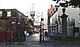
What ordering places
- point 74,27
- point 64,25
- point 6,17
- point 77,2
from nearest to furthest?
1. point 77,2
2. point 64,25
3. point 6,17
4. point 74,27

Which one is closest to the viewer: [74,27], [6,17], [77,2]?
[77,2]

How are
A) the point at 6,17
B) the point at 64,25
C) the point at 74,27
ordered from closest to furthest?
the point at 64,25 → the point at 6,17 → the point at 74,27

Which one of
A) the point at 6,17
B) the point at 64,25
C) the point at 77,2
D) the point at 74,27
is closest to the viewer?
the point at 77,2

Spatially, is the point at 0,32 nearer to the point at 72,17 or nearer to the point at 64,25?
the point at 64,25

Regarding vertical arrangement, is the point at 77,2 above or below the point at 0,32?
above

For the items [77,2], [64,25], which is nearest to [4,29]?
[64,25]

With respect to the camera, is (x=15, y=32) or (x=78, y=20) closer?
(x=15, y=32)

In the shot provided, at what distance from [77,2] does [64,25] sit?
24.6 m

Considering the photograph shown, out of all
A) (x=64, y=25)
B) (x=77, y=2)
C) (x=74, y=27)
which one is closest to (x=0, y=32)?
(x=64, y=25)

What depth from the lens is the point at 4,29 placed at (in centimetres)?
5366

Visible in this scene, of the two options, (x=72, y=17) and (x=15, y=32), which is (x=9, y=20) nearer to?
(x=15, y=32)

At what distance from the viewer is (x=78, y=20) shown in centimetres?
6750

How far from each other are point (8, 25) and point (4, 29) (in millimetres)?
1301

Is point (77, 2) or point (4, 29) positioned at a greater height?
point (77, 2)
